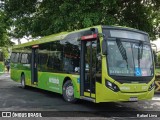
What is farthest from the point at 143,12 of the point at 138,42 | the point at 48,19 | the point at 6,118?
the point at 6,118

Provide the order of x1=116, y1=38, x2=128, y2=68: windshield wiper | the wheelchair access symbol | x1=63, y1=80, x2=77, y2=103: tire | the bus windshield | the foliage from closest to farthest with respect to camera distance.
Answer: the bus windshield → x1=116, y1=38, x2=128, y2=68: windshield wiper → the wheelchair access symbol → x1=63, y1=80, x2=77, y2=103: tire → the foliage

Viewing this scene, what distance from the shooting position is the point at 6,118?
32.8 ft

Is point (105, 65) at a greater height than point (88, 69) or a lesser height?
greater

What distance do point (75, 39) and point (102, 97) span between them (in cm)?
306

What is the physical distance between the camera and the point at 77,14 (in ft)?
57.4

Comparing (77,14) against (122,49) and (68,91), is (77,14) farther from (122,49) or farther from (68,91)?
(122,49)

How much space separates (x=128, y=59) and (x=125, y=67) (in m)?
0.31

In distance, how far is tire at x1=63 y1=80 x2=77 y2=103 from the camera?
1352cm

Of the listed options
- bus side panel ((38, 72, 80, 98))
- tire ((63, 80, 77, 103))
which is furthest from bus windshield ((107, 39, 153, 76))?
tire ((63, 80, 77, 103))

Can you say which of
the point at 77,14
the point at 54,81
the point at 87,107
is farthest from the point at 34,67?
the point at 87,107

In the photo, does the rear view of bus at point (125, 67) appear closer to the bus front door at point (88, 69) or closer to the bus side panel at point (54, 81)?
the bus front door at point (88, 69)

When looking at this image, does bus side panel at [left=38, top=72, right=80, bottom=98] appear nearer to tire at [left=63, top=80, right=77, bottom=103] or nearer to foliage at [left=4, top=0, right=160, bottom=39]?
tire at [left=63, top=80, right=77, bottom=103]

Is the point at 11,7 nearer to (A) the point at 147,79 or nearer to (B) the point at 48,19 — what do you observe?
(B) the point at 48,19

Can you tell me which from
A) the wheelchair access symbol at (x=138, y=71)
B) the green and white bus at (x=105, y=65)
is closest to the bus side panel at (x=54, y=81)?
the green and white bus at (x=105, y=65)
